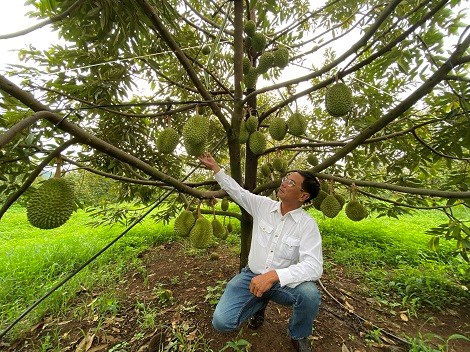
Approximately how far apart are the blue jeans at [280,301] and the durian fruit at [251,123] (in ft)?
3.30

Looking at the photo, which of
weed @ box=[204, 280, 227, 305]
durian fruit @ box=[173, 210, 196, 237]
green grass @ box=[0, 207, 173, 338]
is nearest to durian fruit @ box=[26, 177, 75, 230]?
durian fruit @ box=[173, 210, 196, 237]

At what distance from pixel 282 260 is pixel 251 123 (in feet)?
2.94

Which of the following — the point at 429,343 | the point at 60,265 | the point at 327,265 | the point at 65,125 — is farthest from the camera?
the point at 60,265

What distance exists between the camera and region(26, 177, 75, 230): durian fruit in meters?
1.13

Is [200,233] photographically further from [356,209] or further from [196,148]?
[356,209]

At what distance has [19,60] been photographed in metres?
2.53

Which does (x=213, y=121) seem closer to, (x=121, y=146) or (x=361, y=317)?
(x=121, y=146)

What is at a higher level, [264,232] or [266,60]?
[266,60]

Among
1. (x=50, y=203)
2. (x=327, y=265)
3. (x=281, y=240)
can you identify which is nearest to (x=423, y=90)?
(x=281, y=240)

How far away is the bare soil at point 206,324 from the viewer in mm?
2055

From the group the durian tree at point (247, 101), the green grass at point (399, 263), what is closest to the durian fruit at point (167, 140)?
the durian tree at point (247, 101)

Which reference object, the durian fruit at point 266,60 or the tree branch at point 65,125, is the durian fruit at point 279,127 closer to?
the durian fruit at point 266,60

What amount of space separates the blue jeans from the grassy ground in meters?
1.15

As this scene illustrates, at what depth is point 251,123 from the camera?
1967mm
